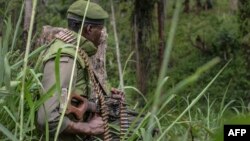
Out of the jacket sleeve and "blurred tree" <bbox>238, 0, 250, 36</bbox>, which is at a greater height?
the jacket sleeve

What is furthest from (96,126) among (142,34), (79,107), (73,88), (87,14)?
(142,34)

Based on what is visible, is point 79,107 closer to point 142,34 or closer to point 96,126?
point 96,126

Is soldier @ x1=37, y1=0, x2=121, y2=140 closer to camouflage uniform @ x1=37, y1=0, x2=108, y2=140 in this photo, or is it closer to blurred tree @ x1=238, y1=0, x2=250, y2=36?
camouflage uniform @ x1=37, y1=0, x2=108, y2=140

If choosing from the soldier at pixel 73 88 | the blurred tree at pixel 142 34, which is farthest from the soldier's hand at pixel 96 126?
the blurred tree at pixel 142 34

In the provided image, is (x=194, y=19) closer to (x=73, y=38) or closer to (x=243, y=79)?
(x=243, y=79)

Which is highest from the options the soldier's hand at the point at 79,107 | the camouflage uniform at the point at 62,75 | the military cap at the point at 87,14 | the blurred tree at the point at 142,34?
the military cap at the point at 87,14

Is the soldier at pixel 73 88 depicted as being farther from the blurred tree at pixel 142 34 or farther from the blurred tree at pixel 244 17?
the blurred tree at pixel 244 17

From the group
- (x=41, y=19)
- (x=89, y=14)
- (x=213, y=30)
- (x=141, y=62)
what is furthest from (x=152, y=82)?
(x=89, y=14)

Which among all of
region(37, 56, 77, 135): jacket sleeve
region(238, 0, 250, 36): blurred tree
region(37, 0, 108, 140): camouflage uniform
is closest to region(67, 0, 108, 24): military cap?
region(37, 0, 108, 140): camouflage uniform

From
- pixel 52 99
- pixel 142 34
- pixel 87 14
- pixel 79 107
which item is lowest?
pixel 142 34

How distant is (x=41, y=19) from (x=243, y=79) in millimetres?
6599

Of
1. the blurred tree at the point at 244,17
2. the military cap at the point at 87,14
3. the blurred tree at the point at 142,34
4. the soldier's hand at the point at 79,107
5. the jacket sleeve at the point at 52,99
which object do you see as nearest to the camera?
the jacket sleeve at the point at 52,99

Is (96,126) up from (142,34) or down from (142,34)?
up

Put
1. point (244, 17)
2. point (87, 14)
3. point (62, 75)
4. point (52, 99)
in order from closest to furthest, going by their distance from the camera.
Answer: point (52, 99) < point (62, 75) < point (87, 14) < point (244, 17)
